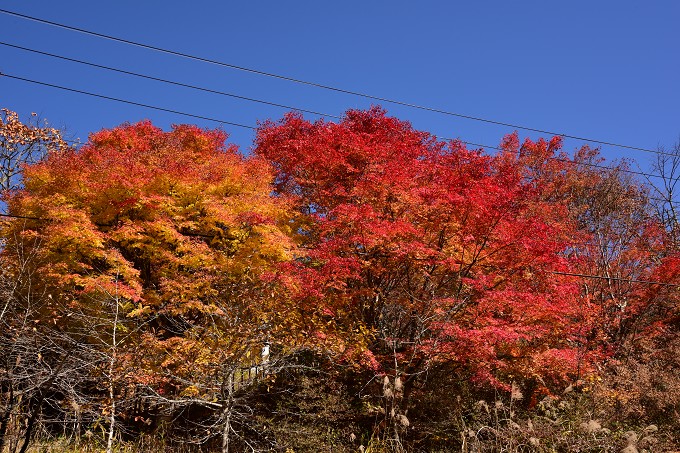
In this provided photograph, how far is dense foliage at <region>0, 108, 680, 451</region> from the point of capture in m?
11.1

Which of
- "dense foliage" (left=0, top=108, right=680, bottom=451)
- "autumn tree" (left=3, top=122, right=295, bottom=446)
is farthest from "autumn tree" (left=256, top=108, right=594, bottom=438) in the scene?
"autumn tree" (left=3, top=122, right=295, bottom=446)

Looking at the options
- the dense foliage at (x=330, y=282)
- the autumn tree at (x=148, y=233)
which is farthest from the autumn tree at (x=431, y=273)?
the autumn tree at (x=148, y=233)

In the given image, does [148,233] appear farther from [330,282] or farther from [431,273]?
[431,273]

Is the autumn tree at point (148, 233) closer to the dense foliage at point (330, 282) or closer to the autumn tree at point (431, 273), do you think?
the dense foliage at point (330, 282)

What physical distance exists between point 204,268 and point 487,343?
6612 millimetres

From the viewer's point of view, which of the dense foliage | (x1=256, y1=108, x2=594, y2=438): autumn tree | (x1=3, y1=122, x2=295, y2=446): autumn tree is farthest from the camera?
(x1=3, y1=122, x2=295, y2=446): autumn tree

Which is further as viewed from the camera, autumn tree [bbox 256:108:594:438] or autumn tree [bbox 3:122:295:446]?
autumn tree [bbox 3:122:295:446]

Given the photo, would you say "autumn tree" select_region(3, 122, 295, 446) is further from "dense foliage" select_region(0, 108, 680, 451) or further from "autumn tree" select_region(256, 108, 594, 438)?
"autumn tree" select_region(256, 108, 594, 438)

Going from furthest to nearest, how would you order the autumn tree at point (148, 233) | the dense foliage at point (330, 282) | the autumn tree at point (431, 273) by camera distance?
the autumn tree at point (148, 233) → the autumn tree at point (431, 273) → the dense foliage at point (330, 282)

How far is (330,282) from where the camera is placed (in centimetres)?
1216

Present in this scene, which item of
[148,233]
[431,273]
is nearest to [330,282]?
[431,273]

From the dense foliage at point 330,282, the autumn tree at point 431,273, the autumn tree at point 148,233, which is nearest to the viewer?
the dense foliage at point 330,282

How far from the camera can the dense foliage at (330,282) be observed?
11055mm

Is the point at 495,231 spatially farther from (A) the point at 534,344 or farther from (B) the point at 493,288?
(A) the point at 534,344
